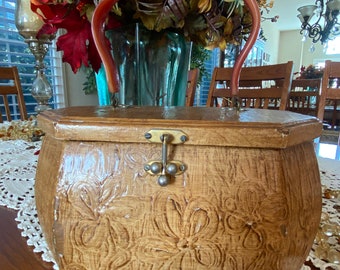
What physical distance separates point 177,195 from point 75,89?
2.17 metres

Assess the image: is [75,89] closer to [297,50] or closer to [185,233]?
[185,233]

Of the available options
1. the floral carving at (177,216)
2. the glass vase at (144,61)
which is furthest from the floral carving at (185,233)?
the glass vase at (144,61)

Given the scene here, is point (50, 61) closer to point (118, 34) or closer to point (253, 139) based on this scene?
point (118, 34)

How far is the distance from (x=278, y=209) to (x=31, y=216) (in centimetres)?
35

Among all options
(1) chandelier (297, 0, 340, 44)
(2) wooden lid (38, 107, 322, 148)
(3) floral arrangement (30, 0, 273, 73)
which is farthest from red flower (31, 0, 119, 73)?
(1) chandelier (297, 0, 340, 44)

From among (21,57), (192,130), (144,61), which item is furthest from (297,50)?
(192,130)

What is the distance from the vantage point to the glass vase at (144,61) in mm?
467

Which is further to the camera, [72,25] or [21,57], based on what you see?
[21,57]

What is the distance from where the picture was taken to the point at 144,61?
48 centimetres

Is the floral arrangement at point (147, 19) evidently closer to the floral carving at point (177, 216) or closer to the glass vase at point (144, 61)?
the glass vase at point (144, 61)

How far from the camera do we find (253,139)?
0.77 ft

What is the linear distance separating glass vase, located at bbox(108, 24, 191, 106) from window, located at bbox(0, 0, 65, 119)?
146 cm

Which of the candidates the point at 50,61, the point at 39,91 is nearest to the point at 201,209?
the point at 39,91

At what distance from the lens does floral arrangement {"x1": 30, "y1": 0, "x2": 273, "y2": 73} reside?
381 millimetres
